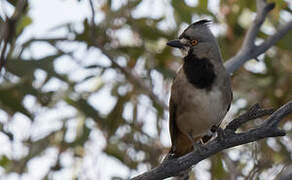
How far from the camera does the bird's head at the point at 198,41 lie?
4.46m

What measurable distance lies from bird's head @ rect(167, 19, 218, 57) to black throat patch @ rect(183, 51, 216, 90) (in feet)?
0.18

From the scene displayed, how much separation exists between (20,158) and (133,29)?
176cm

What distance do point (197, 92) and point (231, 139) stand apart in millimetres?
965

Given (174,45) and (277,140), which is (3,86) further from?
(277,140)

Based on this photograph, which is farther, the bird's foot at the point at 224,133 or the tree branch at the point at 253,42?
the tree branch at the point at 253,42

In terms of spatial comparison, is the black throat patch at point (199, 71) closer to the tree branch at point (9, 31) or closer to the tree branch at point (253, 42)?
the tree branch at point (253, 42)

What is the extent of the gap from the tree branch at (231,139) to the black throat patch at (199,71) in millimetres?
853

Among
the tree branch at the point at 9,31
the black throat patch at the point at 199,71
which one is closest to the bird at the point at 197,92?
the black throat patch at the point at 199,71

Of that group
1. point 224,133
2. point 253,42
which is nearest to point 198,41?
point 253,42

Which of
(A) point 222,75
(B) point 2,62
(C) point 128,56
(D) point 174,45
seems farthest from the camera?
(C) point 128,56

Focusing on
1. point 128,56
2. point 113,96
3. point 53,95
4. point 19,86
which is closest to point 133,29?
point 128,56

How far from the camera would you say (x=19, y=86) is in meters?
4.80

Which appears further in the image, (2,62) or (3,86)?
(3,86)

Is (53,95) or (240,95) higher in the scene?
(53,95)
